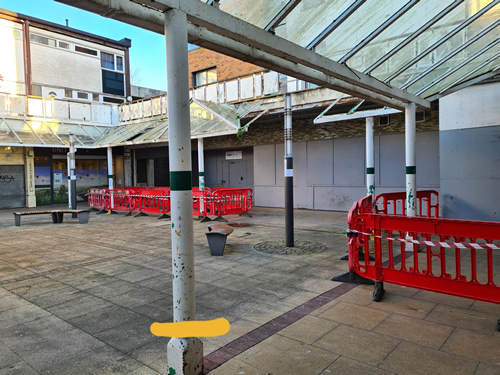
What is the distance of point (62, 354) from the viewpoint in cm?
355

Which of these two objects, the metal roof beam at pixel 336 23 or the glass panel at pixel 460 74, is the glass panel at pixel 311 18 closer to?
the metal roof beam at pixel 336 23

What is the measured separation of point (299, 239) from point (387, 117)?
7352mm

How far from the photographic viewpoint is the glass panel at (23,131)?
17.7 metres

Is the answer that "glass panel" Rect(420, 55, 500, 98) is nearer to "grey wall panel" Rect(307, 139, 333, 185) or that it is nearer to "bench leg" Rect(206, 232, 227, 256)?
"bench leg" Rect(206, 232, 227, 256)

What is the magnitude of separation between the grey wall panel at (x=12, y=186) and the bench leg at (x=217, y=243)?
1731cm

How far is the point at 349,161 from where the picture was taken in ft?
49.3

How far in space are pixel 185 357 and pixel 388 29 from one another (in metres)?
6.03

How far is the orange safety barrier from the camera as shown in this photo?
42.3 feet

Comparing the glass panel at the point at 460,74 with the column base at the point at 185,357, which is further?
the glass panel at the point at 460,74

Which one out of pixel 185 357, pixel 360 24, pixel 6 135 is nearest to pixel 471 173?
pixel 360 24

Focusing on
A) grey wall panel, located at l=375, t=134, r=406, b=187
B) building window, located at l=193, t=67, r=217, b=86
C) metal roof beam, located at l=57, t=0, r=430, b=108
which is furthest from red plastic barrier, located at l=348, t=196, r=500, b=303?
building window, located at l=193, t=67, r=217, b=86

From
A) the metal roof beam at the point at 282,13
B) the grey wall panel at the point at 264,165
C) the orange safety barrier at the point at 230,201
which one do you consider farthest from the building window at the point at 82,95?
the metal roof beam at the point at 282,13

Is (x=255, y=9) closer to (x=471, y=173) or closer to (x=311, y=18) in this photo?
(x=311, y=18)

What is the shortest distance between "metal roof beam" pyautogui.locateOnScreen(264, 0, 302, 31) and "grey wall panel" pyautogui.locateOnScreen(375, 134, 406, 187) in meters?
11.0
